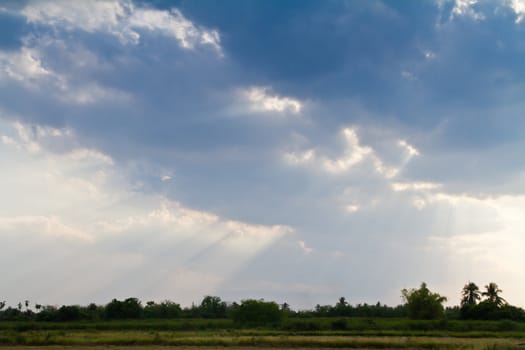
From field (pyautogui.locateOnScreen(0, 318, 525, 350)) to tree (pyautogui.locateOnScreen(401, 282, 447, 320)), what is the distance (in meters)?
10.5

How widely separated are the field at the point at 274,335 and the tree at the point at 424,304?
10.5 m

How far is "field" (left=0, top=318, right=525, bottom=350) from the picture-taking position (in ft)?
174

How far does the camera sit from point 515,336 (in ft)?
238

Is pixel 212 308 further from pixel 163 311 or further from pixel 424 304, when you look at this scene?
pixel 424 304

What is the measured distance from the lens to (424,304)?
10119 centimetres

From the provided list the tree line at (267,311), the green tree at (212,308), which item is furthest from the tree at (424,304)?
the green tree at (212,308)

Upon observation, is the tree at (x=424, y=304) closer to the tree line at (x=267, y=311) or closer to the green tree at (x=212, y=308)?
the tree line at (x=267, y=311)

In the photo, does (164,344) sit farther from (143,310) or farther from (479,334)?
(143,310)

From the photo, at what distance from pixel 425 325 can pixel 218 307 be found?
5964 centimetres

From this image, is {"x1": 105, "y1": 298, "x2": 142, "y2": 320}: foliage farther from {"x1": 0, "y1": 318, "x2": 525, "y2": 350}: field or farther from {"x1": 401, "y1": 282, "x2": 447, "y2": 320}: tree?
{"x1": 401, "y1": 282, "x2": 447, "y2": 320}: tree

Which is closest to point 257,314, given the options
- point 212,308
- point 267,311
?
point 267,311

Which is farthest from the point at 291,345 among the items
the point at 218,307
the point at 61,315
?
the point at 218,307

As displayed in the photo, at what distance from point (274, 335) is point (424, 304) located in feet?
136

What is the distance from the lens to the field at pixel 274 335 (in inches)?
2085
